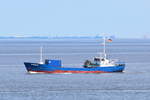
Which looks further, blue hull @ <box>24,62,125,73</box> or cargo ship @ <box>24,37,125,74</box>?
cargo ship @ <box>24,37,125,74</box>

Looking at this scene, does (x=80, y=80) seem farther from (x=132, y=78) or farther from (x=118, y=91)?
(x=118, y=91)

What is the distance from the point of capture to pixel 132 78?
295ft

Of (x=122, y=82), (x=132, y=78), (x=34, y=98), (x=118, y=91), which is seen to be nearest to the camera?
(x=34, y=98)

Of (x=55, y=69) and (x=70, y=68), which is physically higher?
(x=70, y=68)

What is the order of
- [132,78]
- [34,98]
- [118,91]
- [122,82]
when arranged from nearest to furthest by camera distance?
[34,98]
[118,91]
[122,82]
[132,78]

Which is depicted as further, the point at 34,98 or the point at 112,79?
the point at 112,79

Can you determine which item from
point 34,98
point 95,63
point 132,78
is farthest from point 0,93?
point 95,63

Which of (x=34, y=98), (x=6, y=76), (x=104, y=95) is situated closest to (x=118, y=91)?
(x=104, y=95)

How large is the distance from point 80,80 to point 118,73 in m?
14.2

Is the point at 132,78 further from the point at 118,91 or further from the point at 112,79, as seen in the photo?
the point at 118,91

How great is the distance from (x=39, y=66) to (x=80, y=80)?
1339 cm

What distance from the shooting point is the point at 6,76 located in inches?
3642

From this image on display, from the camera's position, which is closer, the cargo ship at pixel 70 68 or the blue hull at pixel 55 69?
the blue hull at pixel 55 69

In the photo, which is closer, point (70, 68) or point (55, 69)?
point (70, 68)
